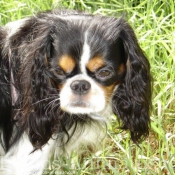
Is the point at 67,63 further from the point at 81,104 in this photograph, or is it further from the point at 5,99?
the point at 5,99

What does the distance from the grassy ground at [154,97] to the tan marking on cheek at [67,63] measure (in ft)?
2.51

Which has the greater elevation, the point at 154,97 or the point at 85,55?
the point at 85,55

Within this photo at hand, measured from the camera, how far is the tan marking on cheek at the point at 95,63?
2.79 meters

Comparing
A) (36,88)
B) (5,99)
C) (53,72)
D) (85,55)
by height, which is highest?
(85,55)

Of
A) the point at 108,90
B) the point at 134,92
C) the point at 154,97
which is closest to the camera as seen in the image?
the point at 108,90

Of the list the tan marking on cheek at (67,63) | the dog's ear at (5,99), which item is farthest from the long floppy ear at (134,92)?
the dog's ear at (5,99)

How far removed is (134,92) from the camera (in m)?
3.07

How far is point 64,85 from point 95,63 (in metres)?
0.18

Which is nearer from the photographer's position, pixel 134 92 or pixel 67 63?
pixel 67 63

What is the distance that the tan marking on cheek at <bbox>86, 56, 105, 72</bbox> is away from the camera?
279cm

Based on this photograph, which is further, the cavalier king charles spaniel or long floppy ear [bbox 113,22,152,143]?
long floppy ear [bbox 113,22,152,143]

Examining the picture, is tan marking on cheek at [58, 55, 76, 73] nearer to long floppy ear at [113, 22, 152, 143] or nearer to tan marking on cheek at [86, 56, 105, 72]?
tan marking on cheek at [86, 56, 105, 72]

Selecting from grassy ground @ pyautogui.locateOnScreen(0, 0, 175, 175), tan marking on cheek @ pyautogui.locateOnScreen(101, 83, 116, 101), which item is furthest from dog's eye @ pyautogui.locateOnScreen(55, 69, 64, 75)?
grassy ground @ pyautogui.locateOnScreen(0, 0, 175, 175)

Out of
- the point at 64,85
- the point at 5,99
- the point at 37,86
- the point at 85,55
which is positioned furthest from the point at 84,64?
the point at 5,99
